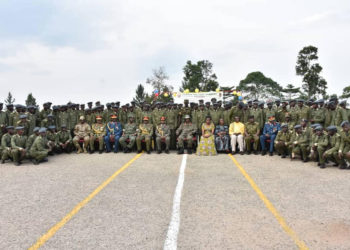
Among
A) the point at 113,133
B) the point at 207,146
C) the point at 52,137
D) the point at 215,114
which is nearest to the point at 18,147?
the point at 52,137

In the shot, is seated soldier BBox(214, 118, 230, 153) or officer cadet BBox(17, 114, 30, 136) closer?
officer cadet BBox(17, 114, 30, 136)

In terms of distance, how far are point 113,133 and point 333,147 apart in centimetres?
773

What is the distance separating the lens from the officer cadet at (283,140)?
10281 mm

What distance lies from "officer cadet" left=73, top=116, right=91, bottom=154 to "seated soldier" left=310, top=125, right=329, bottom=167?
796 centimetres

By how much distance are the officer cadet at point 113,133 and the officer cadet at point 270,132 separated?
17.9 feet

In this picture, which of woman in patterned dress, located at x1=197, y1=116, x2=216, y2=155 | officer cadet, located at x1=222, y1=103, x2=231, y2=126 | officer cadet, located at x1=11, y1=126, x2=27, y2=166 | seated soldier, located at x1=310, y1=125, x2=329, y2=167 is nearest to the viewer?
seated soldier, located at x1=310, y1=125, x2=329, y2=167

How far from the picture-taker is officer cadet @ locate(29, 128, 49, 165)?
9320 mm

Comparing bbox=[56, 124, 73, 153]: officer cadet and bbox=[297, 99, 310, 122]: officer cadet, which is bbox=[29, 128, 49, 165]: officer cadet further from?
bbox=[297, 99, 310, 122]: officer cadet

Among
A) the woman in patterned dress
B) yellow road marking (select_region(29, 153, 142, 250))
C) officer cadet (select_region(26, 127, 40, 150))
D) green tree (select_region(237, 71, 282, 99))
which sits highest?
green tree (select_region(237, 71, 282, 99))

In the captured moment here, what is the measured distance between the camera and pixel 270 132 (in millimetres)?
11148

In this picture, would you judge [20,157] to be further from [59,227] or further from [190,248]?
[190,248]

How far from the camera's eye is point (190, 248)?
339 cm

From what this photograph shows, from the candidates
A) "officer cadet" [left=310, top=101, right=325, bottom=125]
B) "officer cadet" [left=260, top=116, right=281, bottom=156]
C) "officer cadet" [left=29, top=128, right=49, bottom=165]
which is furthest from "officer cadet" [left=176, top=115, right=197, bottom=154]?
"officer cadet" [left=29, top=128, right=49, bottom=165]

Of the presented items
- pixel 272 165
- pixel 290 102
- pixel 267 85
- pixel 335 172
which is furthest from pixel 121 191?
pixel 267 85
